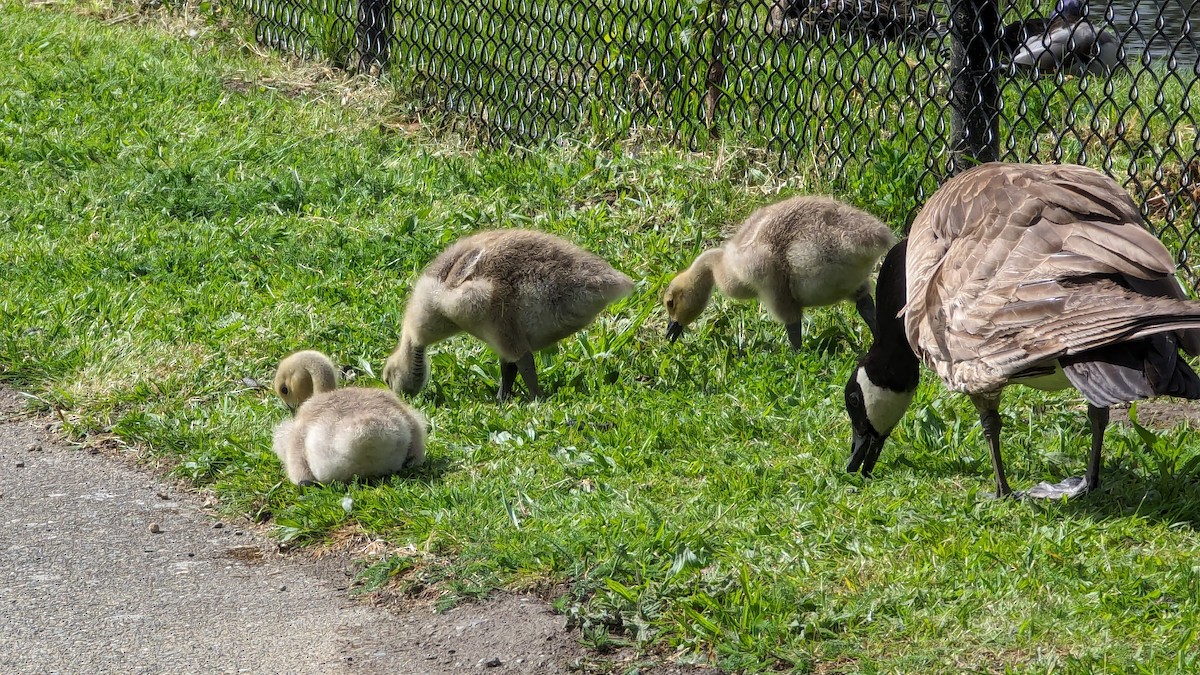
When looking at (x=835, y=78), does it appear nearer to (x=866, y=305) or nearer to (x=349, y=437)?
(x=866, y=305)

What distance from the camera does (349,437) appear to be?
490 cm

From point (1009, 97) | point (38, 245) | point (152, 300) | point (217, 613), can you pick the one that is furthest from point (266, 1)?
point (217, 613)

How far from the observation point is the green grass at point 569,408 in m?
3.99

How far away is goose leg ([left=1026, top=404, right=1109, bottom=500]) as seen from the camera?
4.75 metres

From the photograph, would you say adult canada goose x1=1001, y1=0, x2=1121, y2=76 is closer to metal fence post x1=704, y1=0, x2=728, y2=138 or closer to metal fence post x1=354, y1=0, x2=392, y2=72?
metal fence post x1=704, y1=0, x2=728, y2=138

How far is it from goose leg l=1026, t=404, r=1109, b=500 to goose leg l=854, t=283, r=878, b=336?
5.70ft

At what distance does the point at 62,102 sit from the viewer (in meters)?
9.69

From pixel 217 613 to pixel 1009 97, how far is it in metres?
5.86

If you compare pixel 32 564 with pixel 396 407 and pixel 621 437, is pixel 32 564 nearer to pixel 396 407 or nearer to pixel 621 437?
pixel 396 407

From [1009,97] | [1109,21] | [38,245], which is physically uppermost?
[1109,21]

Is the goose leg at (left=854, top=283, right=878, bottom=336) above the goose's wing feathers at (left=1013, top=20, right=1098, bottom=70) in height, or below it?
below

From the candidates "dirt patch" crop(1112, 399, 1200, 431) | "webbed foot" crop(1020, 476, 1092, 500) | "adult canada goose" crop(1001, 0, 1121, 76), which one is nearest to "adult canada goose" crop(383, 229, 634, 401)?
"webbed foot" crop(1020, 476, 1092, 500)

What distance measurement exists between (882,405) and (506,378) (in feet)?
5.84

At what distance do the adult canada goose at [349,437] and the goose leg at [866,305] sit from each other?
228cm
